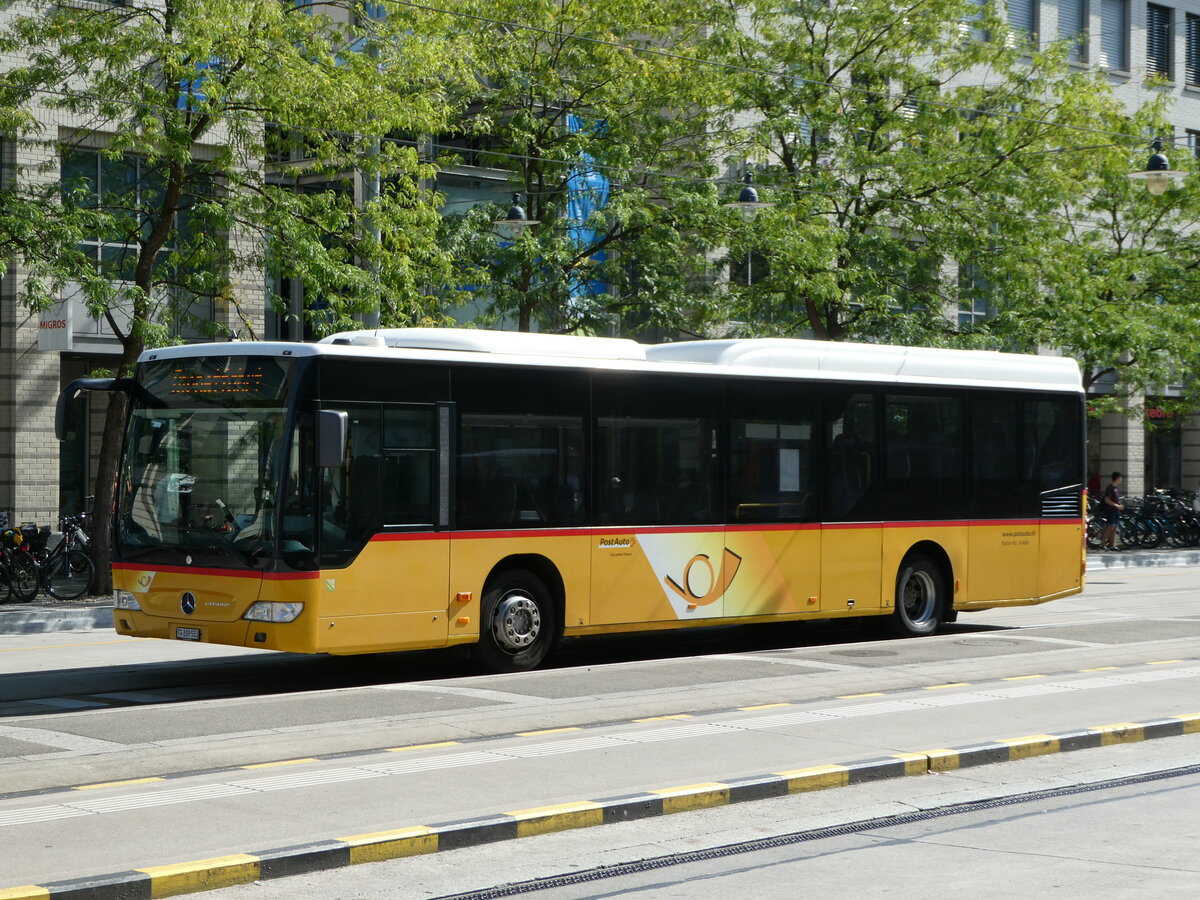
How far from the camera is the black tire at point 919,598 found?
17578 millimetres

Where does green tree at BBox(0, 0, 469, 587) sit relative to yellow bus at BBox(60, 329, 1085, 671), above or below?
above

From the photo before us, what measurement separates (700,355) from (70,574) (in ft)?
34.7

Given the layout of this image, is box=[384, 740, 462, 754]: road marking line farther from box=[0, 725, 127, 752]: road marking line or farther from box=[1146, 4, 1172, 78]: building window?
box=[1146, 4, 1172, 78]: building window

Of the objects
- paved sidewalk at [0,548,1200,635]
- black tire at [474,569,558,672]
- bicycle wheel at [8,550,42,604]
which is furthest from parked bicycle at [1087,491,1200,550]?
black tire at [474,569,558,672]

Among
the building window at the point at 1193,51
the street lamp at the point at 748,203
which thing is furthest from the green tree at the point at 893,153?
the building window at the point at 1193,51

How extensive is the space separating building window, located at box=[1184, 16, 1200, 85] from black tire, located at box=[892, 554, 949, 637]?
1406 inches

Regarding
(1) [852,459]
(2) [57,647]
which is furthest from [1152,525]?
(2) [57,647]

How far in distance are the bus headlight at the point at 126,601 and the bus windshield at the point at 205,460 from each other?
32 centimetres

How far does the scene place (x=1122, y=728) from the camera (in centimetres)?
1070

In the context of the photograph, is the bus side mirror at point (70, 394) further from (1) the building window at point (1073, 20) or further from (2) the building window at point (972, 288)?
(1) the building window at point (1073, 20)

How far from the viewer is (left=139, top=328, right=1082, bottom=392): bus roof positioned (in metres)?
13.5

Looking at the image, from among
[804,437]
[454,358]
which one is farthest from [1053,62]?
[454,358]

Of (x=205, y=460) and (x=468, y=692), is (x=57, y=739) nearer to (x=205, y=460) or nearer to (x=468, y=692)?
(x=205, y=460)

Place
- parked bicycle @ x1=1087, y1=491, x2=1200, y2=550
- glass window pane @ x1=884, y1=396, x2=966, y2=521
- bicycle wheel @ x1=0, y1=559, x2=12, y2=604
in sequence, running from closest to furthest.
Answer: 1. glass window pane @ x1=884, y1=396, x2=966, y2=521
2. bicycle wheel @ x1=0, y1=559, x2=12, y2=604
3. parked bicycle @ x1=1087, y1=491, x2=1200, y2=550
